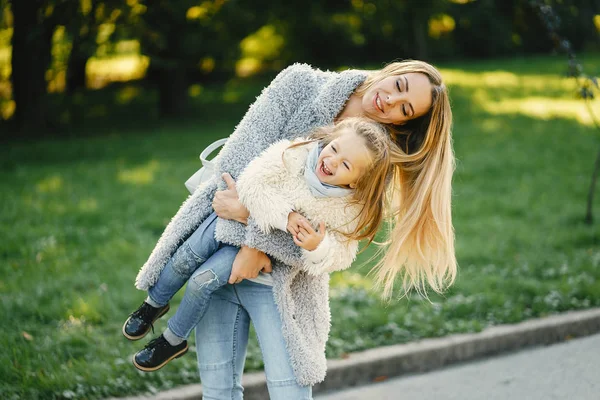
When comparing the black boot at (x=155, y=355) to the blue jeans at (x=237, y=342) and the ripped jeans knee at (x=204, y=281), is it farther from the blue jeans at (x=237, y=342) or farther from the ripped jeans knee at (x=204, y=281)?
the ripped jeans knee at (x=204, y=281)

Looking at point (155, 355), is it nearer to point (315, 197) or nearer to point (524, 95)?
point (315, 197)

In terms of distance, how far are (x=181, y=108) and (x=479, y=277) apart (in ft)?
36.0

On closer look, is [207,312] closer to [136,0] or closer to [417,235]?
[417,235]

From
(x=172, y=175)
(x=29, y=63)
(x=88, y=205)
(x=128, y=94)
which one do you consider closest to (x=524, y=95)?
(x=172, y=175)

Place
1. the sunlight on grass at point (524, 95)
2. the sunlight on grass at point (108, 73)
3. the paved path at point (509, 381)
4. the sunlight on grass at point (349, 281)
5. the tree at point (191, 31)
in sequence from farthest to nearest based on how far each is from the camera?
the sunlight on grass at point (108, 73) < the sunlight on grass at point (524, 95) < the tree at point (191, 31) < the sunlight on grass at point (349, 281) < the paved path at point (509, 381)

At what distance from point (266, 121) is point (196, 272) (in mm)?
672

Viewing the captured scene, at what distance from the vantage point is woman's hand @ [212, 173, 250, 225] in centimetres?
266

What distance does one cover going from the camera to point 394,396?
14.0ft

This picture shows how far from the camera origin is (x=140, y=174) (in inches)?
373

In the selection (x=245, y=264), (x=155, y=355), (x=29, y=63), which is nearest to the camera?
(x=245, y=264)

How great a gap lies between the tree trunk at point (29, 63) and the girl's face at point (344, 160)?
10.1 meters

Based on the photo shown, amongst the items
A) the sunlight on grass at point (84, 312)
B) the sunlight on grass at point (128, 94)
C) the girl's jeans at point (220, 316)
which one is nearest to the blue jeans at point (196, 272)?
the girl's jeans at point (220, 316)

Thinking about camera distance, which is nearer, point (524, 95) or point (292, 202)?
point (292, 202)

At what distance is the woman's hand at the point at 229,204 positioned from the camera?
2.66 meters
